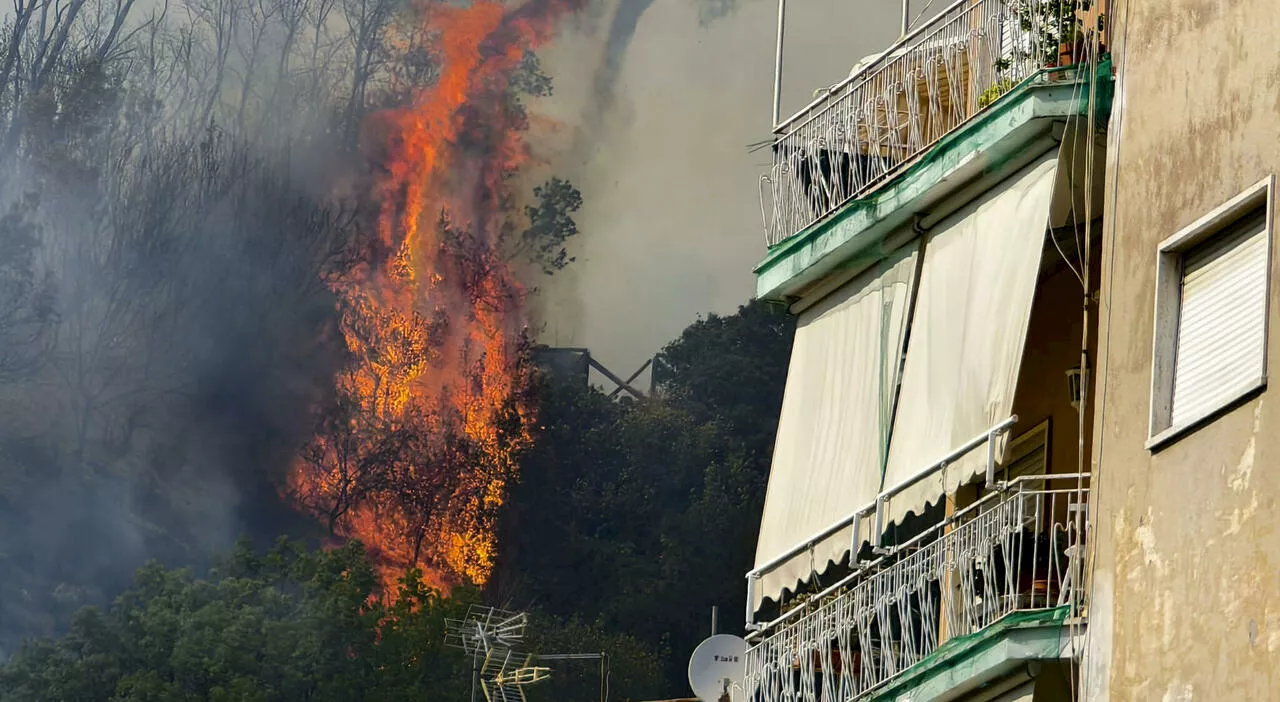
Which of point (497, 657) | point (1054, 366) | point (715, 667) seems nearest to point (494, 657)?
point (497, 657)

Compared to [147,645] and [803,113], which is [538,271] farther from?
[803,113]

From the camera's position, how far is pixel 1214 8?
9.83 meters

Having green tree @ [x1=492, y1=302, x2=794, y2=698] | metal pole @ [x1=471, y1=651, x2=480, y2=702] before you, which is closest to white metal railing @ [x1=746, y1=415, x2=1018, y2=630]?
metal pole @ [x1=471, y1=651, x2=480, y2=702]

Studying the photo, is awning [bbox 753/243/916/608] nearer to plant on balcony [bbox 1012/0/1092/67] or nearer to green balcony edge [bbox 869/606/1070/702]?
green balcony edge [bbox 869/606/1070/702]

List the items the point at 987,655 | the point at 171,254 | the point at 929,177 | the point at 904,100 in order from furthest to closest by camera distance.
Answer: the point at 171,254 < the point at 904,100 < the point at 929,177 < the point at 987,655

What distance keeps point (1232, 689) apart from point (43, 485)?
53831mm

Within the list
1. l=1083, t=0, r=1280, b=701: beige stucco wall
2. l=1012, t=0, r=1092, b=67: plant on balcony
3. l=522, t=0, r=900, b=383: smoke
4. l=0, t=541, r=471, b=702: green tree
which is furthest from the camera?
l=522, t=0, r=900, b=383: smoke

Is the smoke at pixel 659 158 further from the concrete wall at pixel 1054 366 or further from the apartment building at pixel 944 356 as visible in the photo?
the apartment building at pixel 944 356

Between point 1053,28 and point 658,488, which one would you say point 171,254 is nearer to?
point 658,488

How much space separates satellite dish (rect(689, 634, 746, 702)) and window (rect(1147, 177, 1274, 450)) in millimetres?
9899

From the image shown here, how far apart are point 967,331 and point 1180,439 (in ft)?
9.50

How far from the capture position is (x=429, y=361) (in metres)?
62.3

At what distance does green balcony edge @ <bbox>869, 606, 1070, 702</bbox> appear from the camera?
11289 mm

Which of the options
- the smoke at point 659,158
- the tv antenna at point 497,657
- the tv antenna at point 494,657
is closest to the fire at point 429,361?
the smoke at point 659,158
